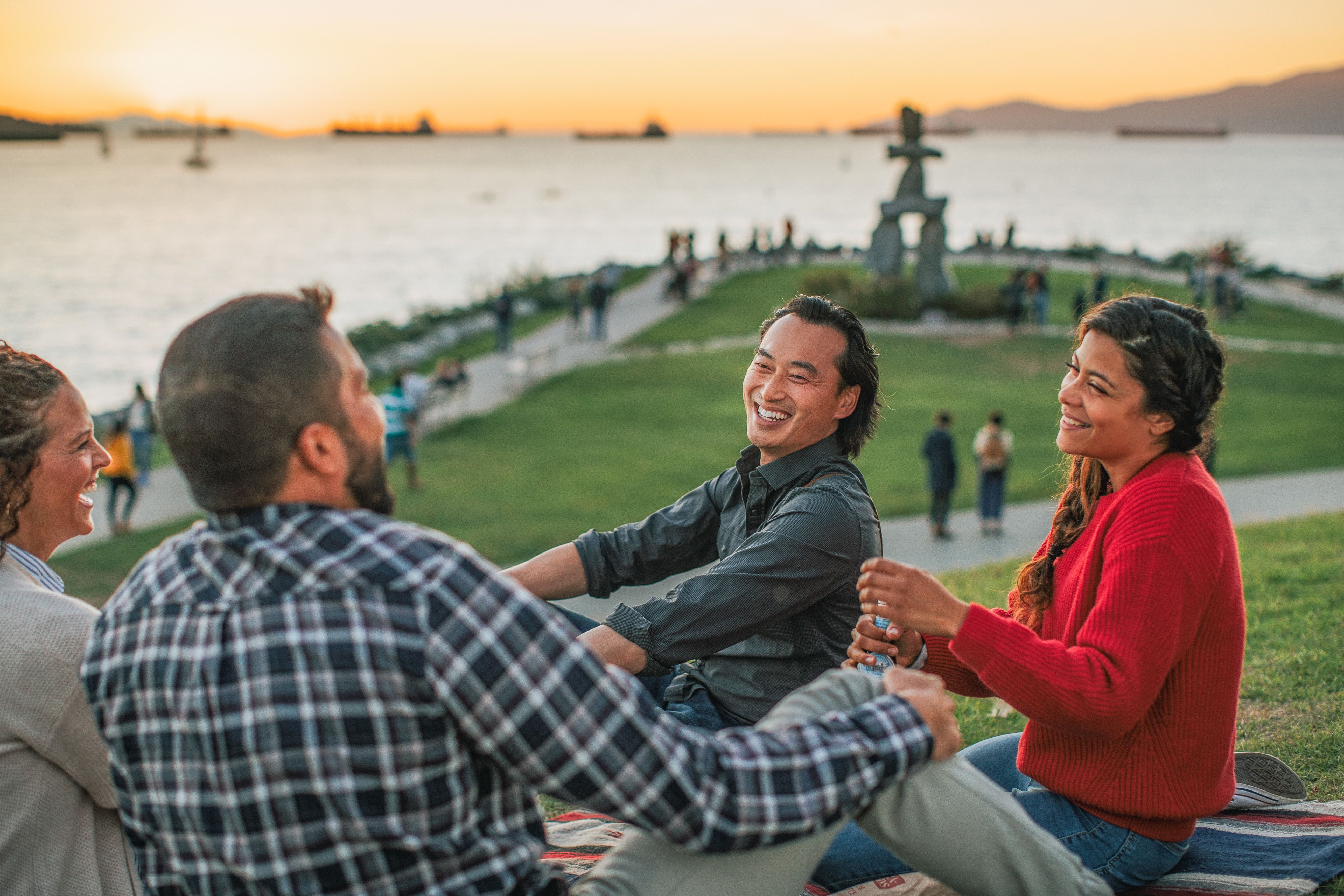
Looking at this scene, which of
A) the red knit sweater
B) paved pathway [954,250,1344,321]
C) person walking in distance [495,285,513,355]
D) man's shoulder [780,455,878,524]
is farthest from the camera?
paved pathway [954,250,1344,321]

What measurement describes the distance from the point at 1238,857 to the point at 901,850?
1.37 metres

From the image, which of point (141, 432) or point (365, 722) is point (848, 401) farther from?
point (141, 432)

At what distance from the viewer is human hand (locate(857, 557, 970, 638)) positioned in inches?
91.5

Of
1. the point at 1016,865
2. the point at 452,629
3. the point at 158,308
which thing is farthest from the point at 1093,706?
the point at 158,308

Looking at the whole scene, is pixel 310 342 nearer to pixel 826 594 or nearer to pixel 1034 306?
pixel 826 594

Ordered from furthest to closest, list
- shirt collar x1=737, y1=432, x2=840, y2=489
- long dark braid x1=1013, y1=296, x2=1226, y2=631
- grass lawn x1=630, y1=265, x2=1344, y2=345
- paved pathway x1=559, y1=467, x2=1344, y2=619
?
1. grass lawn x1=630, y1=265, x2=1344, y2=345
2. paved pathway x1=559, y1=467, x2=1344, y2=619
3. shirt collar x1=737, y1=432, x2=840, y2=489
4. long dark braid x1=1013, y1=296, x2=1226, y2=631

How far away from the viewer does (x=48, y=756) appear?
2.11 meters

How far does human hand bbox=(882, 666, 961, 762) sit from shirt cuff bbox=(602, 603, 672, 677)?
84cm

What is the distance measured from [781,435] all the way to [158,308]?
156 ft

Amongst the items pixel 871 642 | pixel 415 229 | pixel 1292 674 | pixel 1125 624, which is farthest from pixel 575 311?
pixel 415 229

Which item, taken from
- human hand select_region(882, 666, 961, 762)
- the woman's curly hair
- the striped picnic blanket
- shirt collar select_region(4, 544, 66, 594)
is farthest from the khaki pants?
the woman's curly hair

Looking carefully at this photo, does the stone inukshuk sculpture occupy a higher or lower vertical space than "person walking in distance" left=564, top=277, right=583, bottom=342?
higher

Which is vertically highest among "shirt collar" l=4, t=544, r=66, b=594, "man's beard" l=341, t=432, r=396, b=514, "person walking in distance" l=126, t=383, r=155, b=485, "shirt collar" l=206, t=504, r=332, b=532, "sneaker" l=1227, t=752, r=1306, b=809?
"man's beard" l=341, t=432, r=396, b=514

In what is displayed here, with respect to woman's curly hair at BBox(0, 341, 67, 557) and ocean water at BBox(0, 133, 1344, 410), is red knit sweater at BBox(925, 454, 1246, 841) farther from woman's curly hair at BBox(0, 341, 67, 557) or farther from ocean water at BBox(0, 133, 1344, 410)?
ocean water at BBox(0, 133, 1344, 410)
